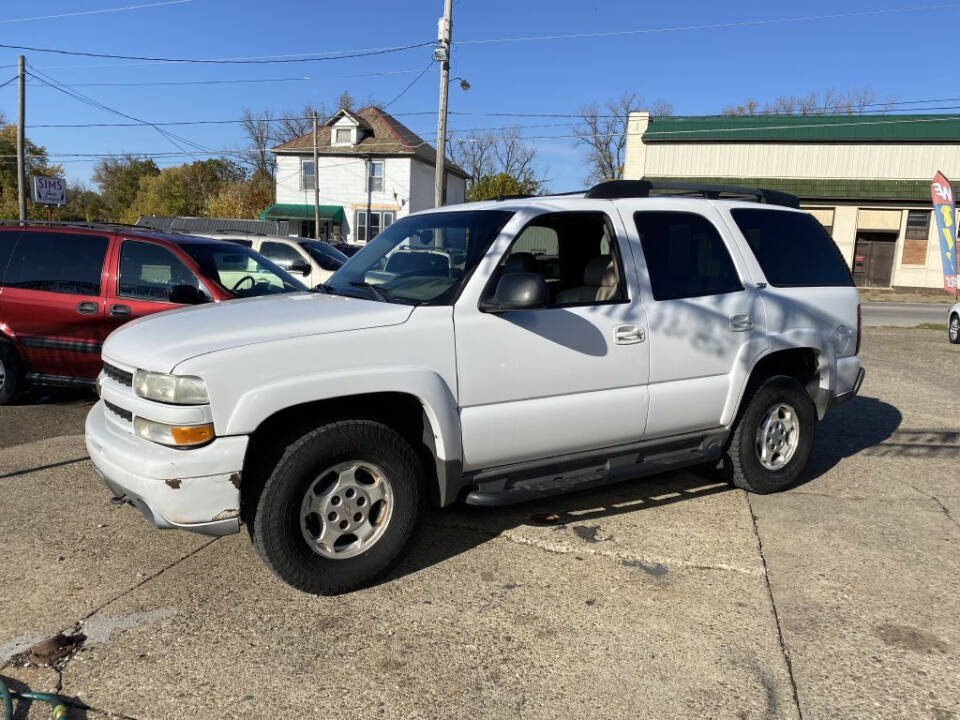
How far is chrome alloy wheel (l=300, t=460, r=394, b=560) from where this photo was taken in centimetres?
347

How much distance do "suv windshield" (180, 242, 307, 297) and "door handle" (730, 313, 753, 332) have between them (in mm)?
3919

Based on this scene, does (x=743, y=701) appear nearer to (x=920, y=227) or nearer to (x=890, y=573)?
(x=890, y=573)

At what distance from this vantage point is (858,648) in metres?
3.17

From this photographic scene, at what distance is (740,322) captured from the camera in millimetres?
4684

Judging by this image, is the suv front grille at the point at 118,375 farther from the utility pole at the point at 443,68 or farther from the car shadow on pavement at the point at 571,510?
the utility pole at the point at 443,68

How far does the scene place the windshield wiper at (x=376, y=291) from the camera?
390cm

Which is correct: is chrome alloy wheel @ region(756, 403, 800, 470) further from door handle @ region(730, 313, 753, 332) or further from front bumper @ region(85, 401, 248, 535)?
front bumper @ region(85, 401, 248, 535)

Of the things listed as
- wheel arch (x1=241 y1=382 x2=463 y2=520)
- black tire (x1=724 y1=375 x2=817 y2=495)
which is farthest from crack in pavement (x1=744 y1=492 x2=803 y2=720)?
wheel arch (x1=241 y1=382 x2=463 y2=520)

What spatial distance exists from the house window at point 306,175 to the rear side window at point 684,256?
136 feet

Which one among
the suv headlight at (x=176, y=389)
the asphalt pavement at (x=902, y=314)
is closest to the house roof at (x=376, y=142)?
the asphalt pavement at (x=902, y=314)

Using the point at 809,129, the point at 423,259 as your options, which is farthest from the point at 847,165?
the point at 423,259

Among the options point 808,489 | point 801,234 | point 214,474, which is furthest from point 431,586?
point 801,234

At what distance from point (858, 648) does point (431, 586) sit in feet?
6.39

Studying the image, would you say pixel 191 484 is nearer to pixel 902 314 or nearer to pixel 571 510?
pixel 571 510
